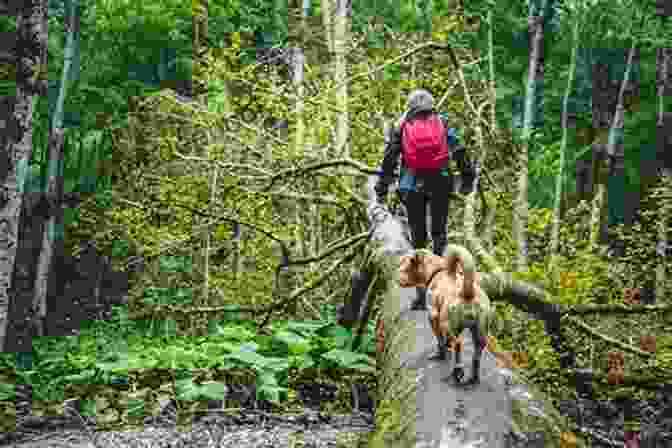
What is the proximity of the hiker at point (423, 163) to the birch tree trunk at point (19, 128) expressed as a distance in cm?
496

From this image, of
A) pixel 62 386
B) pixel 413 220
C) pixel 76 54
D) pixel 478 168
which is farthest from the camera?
pixel 76 54

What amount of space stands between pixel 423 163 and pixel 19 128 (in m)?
5.56

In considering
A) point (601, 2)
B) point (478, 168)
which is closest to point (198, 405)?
point (478, 168)

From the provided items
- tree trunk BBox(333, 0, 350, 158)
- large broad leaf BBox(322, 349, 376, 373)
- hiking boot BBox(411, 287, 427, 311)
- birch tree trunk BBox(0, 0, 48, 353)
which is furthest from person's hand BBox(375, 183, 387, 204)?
birch tree trunk BBox(0, 0, 48, 353)

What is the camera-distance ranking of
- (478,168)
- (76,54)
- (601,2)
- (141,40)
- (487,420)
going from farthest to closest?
(601,2), (141,40), (76,54), (478,168), (487,420)

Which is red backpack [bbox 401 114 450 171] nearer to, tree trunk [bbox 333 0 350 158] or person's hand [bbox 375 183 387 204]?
person's hand [bbox 375 183 387 204]

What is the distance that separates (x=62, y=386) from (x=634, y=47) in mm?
21277

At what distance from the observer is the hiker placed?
4.45 meters

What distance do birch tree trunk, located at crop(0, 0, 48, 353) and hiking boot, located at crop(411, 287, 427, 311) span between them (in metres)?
5.92

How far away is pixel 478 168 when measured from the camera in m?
7.50

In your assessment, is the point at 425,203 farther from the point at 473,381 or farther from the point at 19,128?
the point at 19,128

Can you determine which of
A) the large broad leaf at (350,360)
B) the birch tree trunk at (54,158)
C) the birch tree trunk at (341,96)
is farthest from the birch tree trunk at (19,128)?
the birch tree trunk at (54,158)

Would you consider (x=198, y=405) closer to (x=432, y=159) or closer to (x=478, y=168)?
(x=432, y=159)

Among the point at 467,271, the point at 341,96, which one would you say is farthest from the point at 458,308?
the point at 341,96
